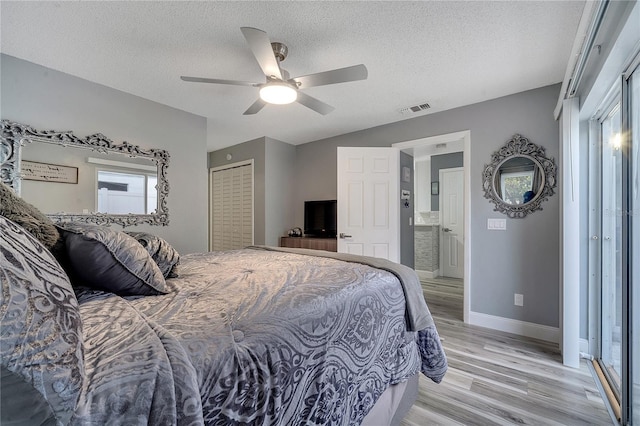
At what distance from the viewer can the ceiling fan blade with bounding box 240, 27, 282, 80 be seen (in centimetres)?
151

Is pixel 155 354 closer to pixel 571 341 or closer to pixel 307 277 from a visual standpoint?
pixel 307 277

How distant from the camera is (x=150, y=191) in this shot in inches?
119

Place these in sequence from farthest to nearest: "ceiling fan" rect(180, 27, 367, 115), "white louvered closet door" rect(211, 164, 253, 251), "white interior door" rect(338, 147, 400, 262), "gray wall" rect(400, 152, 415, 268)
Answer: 1. "white louvered closet door" rect(211, 164, 253, 251)
2. "gray wall" rect(400, 152, 415, 268)
3. "white interior door" rect(338, 147, 400, 262)
4. "ceiling fan" rect(180, 27, 367, 115)

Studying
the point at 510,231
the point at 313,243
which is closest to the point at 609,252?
the point at 510,231

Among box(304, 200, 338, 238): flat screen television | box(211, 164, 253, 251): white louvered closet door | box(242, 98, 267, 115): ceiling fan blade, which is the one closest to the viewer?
box(242, 98, 267, 115): ceiling fan blade

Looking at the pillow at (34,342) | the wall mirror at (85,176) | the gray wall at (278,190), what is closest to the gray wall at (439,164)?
the gray wall at (278,190)

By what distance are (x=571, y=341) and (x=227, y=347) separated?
270 cm

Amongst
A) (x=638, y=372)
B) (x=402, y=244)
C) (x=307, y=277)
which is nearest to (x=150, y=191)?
Result: (x=307, y=277)

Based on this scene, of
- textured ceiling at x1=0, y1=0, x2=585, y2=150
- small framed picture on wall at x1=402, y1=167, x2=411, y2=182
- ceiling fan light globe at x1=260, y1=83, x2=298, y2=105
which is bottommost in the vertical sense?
small framed picture on wall at x1=402, y1=167, x2=411, y2=182

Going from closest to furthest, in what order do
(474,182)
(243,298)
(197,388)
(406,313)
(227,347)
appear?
(197,388)
(227,347)
(243,298)
(406,313)
(474,182)

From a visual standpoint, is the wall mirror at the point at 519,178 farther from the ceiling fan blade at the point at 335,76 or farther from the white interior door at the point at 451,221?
the white interior door at the point at 451,221

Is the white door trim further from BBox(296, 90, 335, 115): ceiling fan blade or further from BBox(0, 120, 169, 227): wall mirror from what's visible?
BBox(0, 120, 169, 227): wall mirror

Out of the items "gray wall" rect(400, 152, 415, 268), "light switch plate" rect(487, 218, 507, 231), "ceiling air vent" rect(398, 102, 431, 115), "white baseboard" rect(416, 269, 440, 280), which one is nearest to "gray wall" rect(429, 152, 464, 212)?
"white baseboard" rect(416, 269, 440, 280)

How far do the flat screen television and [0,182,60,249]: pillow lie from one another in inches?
136
